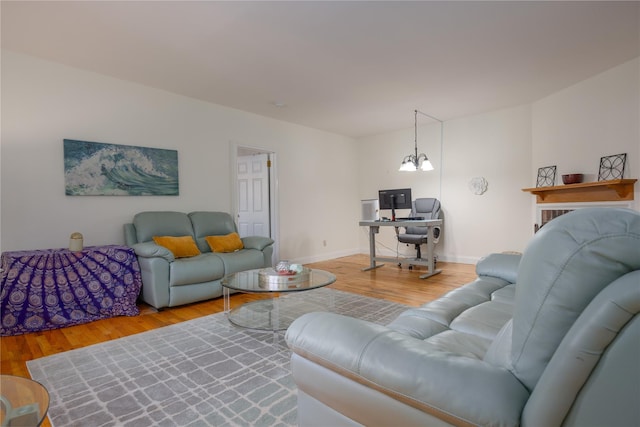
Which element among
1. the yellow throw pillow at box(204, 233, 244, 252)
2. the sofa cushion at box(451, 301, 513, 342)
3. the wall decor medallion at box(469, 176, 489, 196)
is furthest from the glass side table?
the wall decor medallion at box(469, 176, 489, 196)

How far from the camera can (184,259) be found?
3504 millimetres

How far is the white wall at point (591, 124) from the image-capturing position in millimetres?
3533

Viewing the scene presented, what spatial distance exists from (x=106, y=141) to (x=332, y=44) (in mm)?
2714

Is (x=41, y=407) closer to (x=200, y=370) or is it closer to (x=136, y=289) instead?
(x=200, y=370)

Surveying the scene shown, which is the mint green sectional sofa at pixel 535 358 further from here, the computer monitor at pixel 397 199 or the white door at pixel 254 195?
the white door at pixel 254 195

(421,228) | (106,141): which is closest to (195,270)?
(106,141)

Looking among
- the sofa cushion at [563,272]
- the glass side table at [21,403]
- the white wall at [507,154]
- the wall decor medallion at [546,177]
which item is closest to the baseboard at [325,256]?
the white wall at [507,154]

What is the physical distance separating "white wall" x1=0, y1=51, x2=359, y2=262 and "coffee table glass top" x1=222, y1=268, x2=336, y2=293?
6.03 feet

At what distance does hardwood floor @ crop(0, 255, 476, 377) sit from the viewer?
2.44 meters

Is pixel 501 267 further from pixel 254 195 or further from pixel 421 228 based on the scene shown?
pixel 254 195

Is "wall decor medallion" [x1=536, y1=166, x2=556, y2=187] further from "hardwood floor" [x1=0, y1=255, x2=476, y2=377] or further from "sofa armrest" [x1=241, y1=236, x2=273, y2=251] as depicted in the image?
"sofa armrest" [x1=241, y1=236, x2=273, y2=251]

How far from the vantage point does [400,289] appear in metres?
3.99

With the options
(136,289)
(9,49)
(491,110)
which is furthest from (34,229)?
(491,110)

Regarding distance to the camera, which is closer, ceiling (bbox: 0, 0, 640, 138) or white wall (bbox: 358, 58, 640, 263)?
ceiling (bbox: 0, 0, 640, 138)
